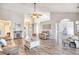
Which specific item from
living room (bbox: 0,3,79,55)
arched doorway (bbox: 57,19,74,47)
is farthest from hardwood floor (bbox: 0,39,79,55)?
arched doorway (bbox: 57,19,74,47)

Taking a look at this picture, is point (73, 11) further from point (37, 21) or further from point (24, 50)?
point (24, 50)

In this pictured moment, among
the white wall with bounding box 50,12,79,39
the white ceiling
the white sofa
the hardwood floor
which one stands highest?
the white ceiling

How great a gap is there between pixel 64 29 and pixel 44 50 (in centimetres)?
43

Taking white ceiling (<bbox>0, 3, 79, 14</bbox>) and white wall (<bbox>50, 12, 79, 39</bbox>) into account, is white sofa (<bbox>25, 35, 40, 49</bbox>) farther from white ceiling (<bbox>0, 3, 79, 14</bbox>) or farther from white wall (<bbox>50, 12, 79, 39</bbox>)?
white ceiling (<bbox>0, 3, 79, 14</bbox>)

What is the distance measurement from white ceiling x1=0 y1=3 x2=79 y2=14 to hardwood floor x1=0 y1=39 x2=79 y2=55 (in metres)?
0.44

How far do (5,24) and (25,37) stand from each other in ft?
1.13

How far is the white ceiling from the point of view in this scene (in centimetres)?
189

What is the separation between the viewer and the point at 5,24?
6.11 ft

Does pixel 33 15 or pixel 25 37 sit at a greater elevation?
pixel 33 15

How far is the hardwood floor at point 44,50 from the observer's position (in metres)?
1.88

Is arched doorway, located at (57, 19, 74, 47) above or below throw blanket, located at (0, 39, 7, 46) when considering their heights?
above

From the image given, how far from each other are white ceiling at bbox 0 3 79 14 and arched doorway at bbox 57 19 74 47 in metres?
0.18

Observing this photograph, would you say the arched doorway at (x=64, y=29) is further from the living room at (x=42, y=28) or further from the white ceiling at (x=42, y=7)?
the white ceiling at (x=42, y=7)

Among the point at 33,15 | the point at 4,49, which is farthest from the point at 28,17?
the point at 4,49
